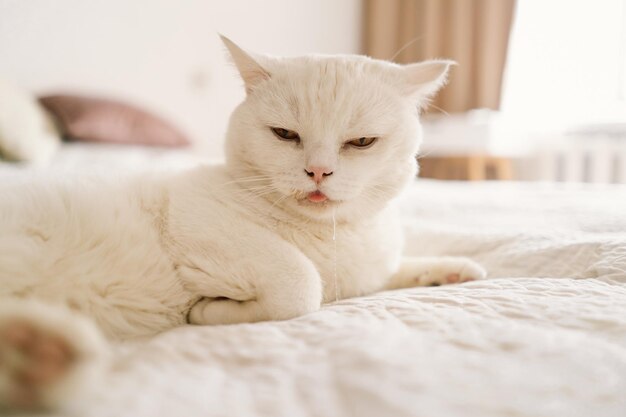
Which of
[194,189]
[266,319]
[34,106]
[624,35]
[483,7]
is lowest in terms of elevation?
[266,319]

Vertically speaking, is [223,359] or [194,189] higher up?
[194,189]

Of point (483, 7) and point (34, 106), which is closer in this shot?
point (34, 106)

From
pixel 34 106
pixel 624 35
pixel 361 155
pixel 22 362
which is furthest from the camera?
pixel 624 35

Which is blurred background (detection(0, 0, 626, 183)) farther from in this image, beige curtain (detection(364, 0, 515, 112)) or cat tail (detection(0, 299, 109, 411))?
cat tail (detection(0, 299, 109, 411))

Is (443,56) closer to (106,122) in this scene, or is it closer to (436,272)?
(106,122)

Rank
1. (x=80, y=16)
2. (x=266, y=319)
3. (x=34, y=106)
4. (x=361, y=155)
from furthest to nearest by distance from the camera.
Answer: (x=80, y=16) < (x=34, y=106) < (x=361, y=155) < (x=266, y=319)

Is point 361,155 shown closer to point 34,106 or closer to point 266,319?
point 266,319

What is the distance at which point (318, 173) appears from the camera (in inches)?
32.2

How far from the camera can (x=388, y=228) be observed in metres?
1.02

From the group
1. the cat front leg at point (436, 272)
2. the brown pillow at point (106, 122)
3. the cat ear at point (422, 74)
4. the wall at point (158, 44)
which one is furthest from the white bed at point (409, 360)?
the wall at point (158, 44)

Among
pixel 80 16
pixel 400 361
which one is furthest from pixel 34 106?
pixel 400 361

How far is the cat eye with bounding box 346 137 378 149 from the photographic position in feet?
2.89

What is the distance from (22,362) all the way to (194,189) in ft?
1.78

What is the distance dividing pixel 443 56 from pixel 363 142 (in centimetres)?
353
